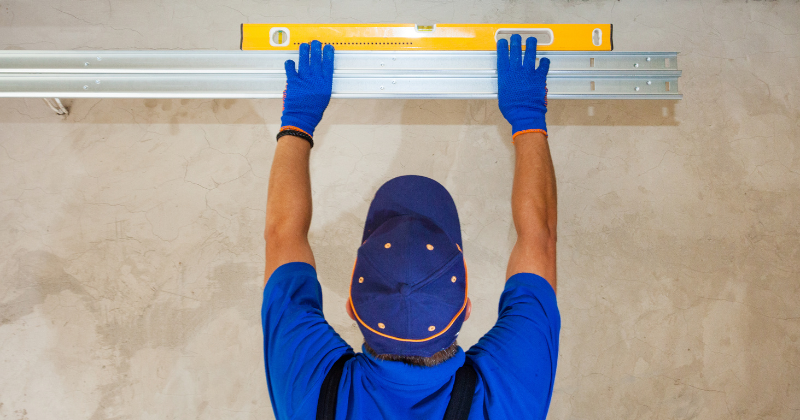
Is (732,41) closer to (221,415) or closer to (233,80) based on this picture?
(233,80)

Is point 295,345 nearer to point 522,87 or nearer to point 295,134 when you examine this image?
point 295,134

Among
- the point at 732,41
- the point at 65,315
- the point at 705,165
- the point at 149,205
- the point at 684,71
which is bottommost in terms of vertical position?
the point at 65,315

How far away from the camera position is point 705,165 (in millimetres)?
2197

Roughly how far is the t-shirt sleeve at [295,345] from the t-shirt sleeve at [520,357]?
394 mm

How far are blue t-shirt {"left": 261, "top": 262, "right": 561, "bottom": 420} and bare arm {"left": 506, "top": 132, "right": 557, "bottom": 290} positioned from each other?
0.33ft

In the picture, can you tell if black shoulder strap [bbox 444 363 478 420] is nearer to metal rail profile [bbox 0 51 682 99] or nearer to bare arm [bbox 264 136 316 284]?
bare arm [bbox 264 136 316 284]

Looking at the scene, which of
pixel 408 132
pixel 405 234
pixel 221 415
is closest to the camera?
pixel 405 234

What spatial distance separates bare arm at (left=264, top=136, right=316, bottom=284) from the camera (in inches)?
48.6

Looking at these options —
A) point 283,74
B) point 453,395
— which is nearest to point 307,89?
point 283,74

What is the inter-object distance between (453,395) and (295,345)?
0.43 metres

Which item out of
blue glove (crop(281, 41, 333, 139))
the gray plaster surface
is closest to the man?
blue glove (crop(281, 41, 333, 139))

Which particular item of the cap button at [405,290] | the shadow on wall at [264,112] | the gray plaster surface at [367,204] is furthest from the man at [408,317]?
the shadow on wall at [264,112]

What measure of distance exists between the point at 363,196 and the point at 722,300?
1992 millimetres

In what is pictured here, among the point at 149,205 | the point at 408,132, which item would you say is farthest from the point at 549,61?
the point at 149,205
